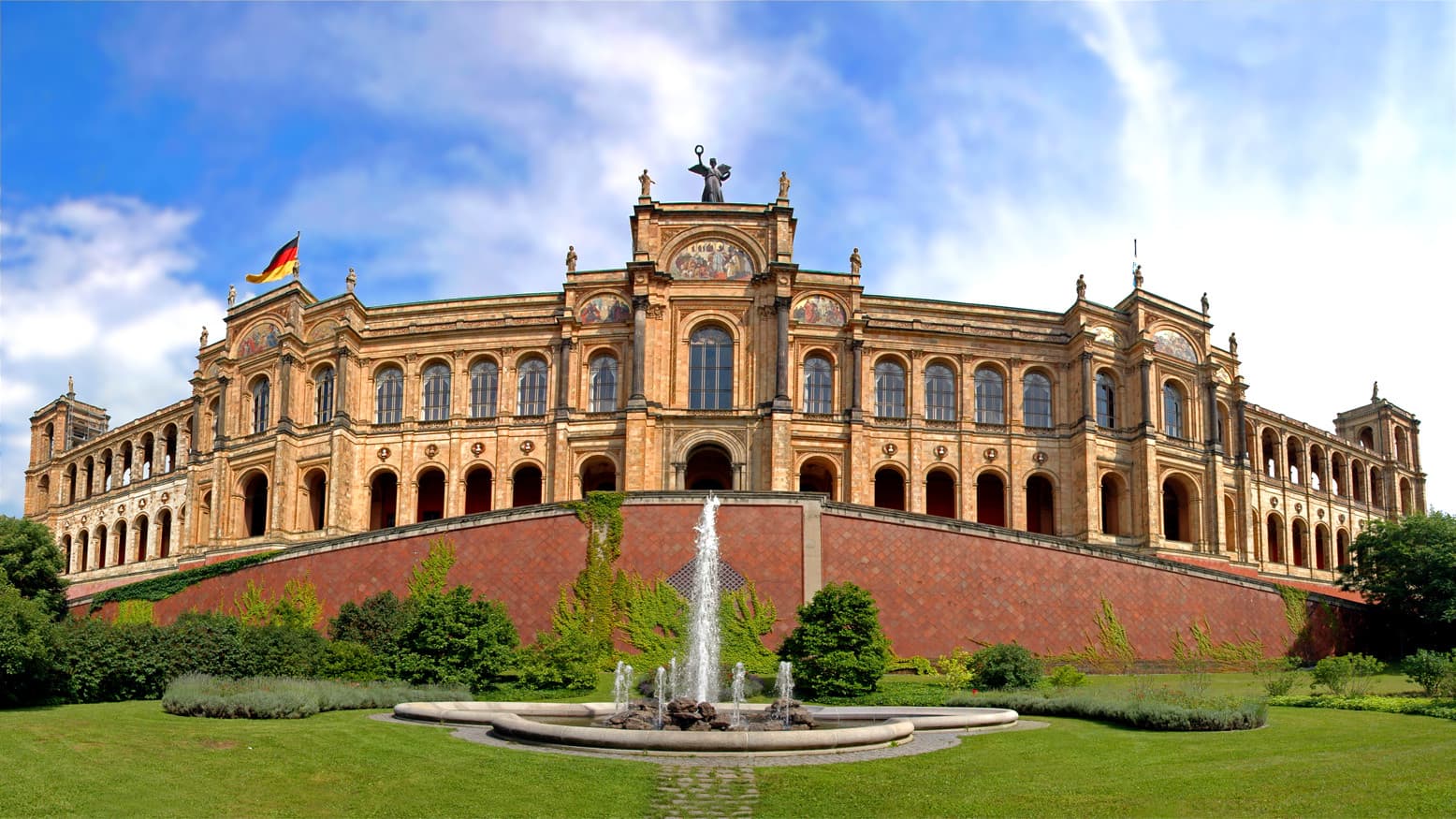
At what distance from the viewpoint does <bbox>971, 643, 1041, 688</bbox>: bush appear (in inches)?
1114

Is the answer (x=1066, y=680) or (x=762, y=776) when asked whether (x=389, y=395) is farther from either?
(x=762, y=776)

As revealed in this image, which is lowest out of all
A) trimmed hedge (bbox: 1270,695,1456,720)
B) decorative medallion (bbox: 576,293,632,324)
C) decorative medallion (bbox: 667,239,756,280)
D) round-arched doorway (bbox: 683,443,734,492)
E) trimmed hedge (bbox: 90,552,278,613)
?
trimmed hedge (bbox: 1270,695,1456,720)

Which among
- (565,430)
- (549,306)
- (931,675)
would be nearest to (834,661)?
(931,675)

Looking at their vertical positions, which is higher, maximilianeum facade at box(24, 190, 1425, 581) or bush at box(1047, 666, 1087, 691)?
maximilianeum facade at box(24, 190, 1425, 581)

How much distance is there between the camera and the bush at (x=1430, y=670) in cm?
2381

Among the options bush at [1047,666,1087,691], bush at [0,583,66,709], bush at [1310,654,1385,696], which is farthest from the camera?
bush at [1047,666,1087,691]

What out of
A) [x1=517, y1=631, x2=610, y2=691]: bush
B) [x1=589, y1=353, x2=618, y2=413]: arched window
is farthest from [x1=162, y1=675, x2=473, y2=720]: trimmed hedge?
[x1=589, y1=353, x2=618, y2=413]: arched window

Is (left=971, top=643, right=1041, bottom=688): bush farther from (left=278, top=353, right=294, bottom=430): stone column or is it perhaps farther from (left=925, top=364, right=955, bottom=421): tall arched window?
(left=278, top=353, right=294, bottom=430): stone column

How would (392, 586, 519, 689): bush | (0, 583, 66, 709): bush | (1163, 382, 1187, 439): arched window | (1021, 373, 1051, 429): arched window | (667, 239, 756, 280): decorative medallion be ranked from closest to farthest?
(0, 583, 66, 709): bush → (392, 586, 519, 689): bush → (667, 239, 756, 280): decorative medallion → (1021, 373, 1051, 429): arched window → (1163, 382, 1187, 439): arched window

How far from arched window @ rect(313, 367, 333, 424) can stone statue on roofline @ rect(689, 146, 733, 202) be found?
18.7 meters

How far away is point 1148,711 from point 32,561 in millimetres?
34726

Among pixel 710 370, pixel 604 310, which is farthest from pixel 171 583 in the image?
pixel 710 370

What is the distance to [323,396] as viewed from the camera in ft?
173

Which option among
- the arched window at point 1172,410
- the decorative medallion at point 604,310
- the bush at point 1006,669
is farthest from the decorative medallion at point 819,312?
the bush at point 1006,669
